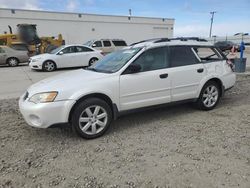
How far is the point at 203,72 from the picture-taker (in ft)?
19.0

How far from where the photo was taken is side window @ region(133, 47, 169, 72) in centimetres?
512

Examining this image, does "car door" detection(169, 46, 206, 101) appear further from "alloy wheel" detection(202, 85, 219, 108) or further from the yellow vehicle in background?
the yellow vehicle in background

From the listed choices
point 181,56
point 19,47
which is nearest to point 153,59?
point 181,56

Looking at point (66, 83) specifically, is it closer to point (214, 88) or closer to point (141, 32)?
point (214, 88)

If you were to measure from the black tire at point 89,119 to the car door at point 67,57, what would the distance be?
11.0 metres

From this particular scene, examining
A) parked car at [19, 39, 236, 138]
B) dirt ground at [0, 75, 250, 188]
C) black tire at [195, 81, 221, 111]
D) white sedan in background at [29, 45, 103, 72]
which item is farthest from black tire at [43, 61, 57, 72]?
black tire at [195, 81, 221, 111]

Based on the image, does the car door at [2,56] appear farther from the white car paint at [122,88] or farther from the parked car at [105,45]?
the white car paint at [122,88]

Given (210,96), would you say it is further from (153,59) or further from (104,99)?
(104,99)

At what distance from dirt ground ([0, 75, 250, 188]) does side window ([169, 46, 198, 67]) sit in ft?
3.58

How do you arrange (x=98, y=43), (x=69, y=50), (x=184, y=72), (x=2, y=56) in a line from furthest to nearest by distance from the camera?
1. (x=98, y=43)
2. (x=2, y=56)
3. (x=69, y=50)
4. (x=184, y=72)

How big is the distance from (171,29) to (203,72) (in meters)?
44.2

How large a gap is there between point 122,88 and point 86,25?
121ft

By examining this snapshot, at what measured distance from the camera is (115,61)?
17.5 ft

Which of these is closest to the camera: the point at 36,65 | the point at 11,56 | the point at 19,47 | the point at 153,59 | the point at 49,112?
the point at 49,112
